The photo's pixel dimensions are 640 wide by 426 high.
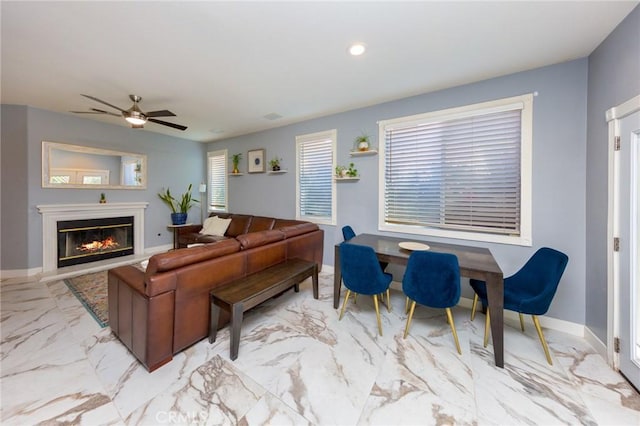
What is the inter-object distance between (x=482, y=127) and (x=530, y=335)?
2264mm

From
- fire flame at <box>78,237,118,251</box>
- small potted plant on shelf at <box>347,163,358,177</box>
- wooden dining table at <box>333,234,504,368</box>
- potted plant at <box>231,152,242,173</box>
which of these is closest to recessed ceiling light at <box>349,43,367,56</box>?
small potted plant on shelf at <box>347,163,358,177</box>

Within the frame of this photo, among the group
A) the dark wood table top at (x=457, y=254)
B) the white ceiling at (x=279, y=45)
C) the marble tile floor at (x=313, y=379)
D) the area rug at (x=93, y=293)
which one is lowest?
the marble tile floor at (x=313, y=379)

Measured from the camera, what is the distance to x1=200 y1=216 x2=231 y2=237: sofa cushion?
5121mm

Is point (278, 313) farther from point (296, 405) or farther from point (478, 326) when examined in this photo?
point (478, 326)

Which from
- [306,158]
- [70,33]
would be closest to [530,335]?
[306,158]

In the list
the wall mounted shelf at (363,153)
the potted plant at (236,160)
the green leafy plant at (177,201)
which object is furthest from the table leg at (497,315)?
the green leafy plant at (177,201)

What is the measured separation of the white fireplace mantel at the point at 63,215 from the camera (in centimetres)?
394

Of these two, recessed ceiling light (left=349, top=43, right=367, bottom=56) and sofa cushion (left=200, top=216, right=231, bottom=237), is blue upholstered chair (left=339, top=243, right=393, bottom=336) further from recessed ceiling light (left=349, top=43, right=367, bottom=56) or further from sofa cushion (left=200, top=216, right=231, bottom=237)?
sofa cushion (left=200, top=216, right=231, bottom=237)

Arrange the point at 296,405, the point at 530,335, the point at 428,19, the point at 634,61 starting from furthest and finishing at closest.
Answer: the point at 530,335, the point at 428,19, the point at 634,61, the point at 296,405

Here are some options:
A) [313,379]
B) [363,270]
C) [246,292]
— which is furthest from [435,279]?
[246,292]

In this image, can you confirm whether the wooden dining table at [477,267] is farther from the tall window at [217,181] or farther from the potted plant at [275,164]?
the tall window at [217,181]

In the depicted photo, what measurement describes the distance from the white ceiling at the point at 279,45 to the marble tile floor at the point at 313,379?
2.72 meters

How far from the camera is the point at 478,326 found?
8.22 ft

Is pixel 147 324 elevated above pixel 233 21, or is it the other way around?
pixel 233 21
